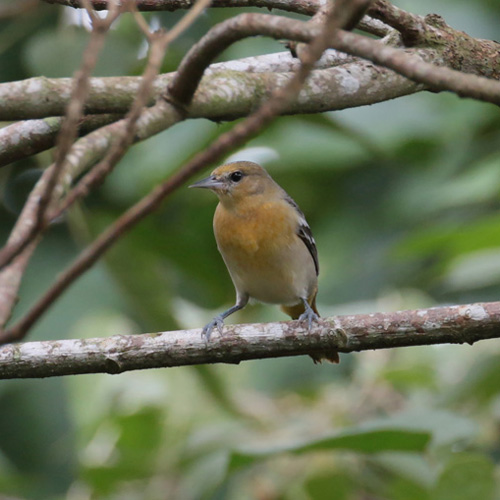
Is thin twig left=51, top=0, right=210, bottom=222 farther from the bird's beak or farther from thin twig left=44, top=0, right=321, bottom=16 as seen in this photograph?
the bird's beak

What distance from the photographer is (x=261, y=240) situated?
452 centimetres

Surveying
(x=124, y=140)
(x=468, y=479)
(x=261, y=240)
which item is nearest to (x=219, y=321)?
(x=261, y=240)

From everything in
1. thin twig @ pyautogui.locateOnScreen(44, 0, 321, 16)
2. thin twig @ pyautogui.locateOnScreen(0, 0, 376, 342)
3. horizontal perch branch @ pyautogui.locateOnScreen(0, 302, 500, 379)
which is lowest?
horizontal perch branch @ pyautogui.locateOnScreen(0, 302, 500, 379)

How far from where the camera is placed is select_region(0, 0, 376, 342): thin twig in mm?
1423

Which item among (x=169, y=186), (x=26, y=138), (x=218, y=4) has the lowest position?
(x=26, y=138)

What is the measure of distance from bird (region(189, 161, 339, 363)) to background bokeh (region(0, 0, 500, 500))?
0.34 m

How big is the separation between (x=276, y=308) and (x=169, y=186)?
13.6 ft

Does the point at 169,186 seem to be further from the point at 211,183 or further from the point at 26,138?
the point at 211,183

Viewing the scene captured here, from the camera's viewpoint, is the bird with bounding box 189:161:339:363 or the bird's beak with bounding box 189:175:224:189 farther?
the bird's beak with bounding box 189:175:224:189

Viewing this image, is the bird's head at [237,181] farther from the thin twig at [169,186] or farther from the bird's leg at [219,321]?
the thin twig at [169,186]

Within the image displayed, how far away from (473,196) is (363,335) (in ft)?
6.93

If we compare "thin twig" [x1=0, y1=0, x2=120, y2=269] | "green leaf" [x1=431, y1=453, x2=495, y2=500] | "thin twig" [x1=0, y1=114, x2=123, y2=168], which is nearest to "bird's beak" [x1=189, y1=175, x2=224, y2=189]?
"thin twig" [x1=0, y1=114, x2=123, y2=168]

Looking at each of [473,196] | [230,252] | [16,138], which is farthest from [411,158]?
[16,138]

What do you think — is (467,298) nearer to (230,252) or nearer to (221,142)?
(230,252)
